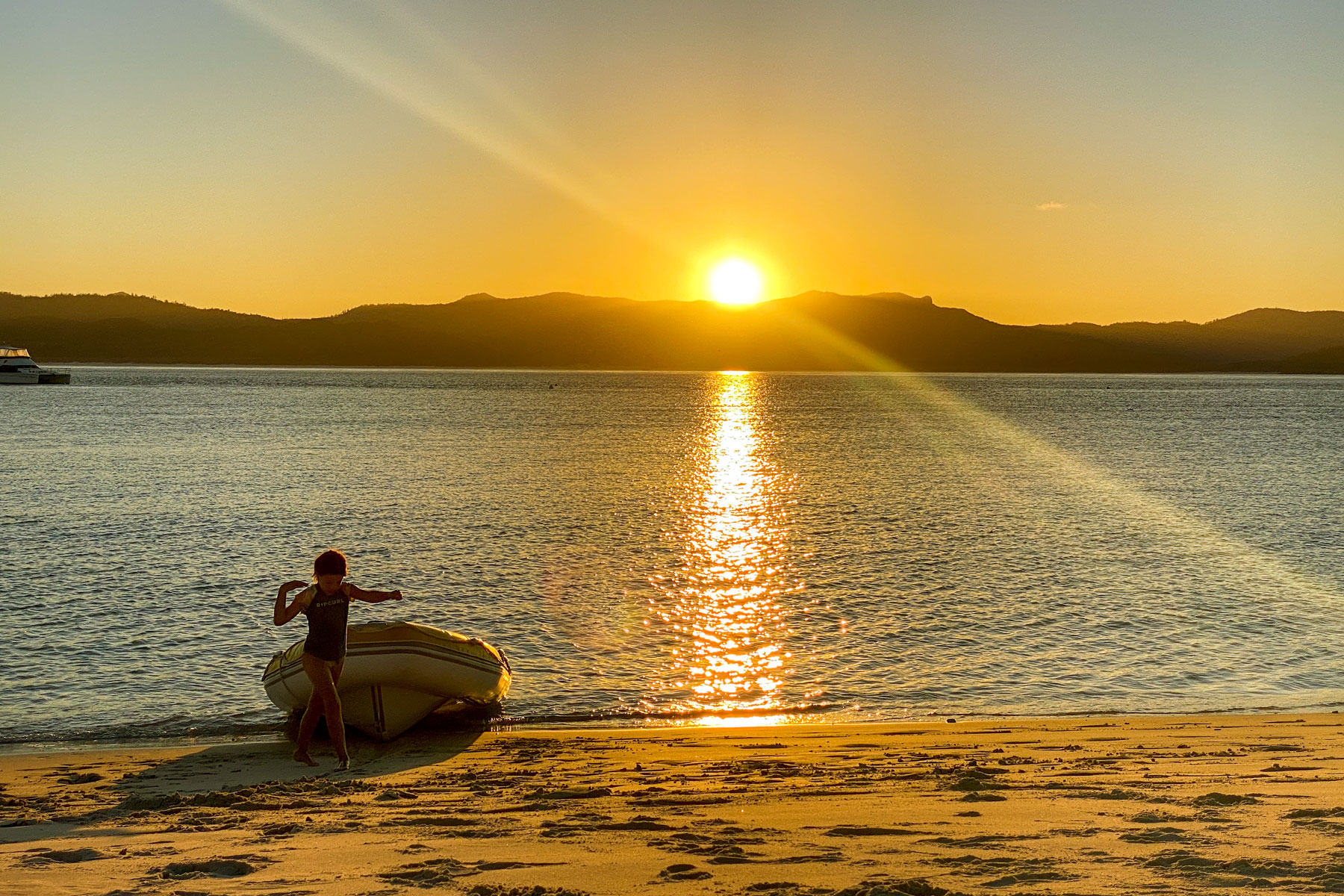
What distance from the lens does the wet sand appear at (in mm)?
6617

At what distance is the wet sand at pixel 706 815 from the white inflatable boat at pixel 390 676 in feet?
1.45

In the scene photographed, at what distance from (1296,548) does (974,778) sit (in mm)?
25226

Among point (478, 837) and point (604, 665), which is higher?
point (478, 837)

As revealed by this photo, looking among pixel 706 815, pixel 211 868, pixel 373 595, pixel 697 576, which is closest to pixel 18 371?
pixel 697 576

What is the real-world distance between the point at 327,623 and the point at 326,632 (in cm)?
10

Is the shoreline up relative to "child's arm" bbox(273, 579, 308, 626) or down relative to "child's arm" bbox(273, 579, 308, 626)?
down

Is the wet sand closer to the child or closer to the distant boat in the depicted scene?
the child

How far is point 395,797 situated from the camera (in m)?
9.37

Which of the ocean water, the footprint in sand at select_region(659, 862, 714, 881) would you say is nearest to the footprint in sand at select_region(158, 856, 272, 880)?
the footprint in sand at select_region(659, 862, 714, 881)

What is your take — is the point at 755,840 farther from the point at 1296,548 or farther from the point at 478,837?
the point at 1296,548

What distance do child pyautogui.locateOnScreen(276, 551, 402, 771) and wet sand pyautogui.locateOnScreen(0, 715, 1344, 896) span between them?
1.41ft

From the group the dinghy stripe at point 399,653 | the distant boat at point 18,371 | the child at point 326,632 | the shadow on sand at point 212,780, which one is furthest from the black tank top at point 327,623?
the distant boat at point 18,371

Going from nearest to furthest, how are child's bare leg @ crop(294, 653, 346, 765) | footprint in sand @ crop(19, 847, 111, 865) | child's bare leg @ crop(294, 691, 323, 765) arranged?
footprint in sand @ crop(19, 847, 111, 865) → child's bare leg @ crop(294, 653, 346, 765) → child's bare leg @ crop(294, 691, 323, 765)

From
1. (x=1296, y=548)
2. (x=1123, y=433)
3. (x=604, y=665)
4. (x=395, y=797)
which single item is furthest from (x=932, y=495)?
(x=1123, y=433)
